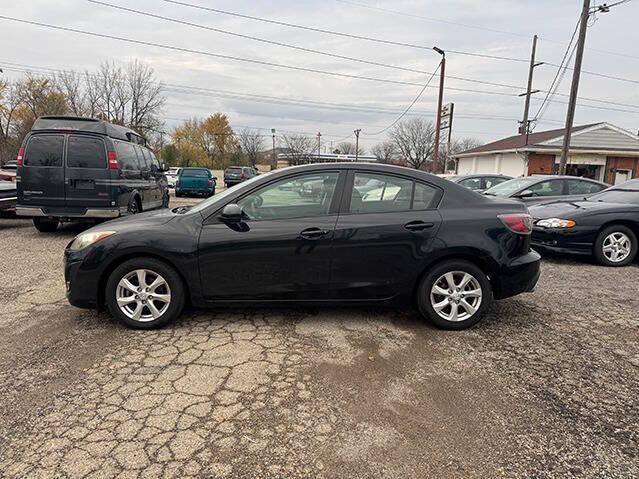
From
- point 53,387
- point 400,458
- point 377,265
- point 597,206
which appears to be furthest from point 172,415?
point 597,206

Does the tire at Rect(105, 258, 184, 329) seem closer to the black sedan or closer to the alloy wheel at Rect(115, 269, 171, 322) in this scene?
the alloy wheel at Rect(115, 269, 171, 322)

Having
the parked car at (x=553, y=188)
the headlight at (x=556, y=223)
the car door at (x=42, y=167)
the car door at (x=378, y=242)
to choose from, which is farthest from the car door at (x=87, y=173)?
the parked car at (x=553, y=188)

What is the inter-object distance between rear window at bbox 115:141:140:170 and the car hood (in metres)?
7.62

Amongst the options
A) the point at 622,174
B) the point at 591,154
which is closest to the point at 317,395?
the point at 591,154

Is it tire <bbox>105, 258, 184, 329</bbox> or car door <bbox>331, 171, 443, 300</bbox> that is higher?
car door <bbox>331, 171, 443, 300</bbox>

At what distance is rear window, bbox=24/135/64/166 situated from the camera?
749 centimetres

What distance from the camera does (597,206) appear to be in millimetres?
6809

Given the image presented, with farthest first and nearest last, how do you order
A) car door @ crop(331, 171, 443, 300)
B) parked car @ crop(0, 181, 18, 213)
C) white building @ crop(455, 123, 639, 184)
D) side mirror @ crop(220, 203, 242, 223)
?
white building @ crop(455, 123, 639, 184) < parked car @ crop(0, 181, 18, 213) < car door @ crop(331, 171, 443, 300) < side mirror @ crop(220, 203, 242, 223)

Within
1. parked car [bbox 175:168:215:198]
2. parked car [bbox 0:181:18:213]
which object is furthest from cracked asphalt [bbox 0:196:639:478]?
parked car [bbox 175:168:215:198]

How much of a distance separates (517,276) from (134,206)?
7.44 m

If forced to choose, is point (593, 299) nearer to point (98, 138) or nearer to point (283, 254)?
point (283, 254)

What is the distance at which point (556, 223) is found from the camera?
6.70 meters

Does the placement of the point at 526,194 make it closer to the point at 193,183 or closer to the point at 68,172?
the point at 68,172

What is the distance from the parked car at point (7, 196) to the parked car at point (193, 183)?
1182 centimetres
